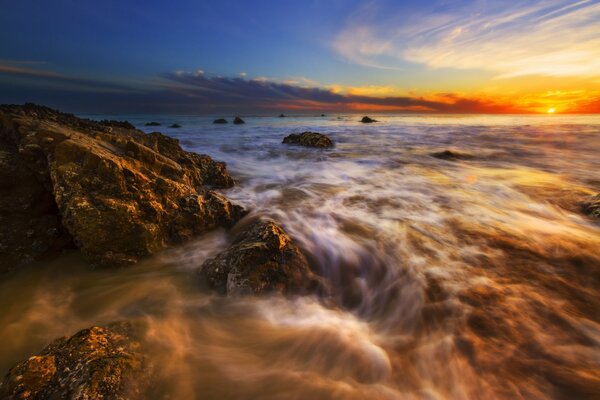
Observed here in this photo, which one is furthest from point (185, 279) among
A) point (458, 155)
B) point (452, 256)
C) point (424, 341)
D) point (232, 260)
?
point (458, 155)

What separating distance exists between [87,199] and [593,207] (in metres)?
8.57

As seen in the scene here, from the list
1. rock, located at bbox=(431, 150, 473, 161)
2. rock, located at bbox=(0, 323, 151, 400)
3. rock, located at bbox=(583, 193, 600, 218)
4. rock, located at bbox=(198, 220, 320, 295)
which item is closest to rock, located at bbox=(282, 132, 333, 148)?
rock, located at bbox=(431, 150, 473, 161)

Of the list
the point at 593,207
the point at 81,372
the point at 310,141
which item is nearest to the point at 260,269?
the point at 81,372

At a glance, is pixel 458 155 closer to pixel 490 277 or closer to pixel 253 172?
pixel 253 172

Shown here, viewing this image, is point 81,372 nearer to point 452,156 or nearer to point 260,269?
Result: point 260,269

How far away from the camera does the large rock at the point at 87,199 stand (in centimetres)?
336

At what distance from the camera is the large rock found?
3.36m

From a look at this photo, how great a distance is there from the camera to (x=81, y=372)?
6.04 ft

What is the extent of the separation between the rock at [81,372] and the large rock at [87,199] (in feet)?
5.00

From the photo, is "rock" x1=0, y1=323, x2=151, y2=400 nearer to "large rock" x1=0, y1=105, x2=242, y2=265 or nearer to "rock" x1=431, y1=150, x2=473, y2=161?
"large rock" x1=0, y1=105, x2=242, y2=265

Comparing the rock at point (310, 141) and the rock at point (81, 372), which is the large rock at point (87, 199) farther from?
the rock at point (310, 141)

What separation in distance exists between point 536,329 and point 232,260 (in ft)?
10.6

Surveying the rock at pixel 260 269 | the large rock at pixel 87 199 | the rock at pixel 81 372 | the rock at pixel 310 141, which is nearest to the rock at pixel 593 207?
the rock at pixel 260 269

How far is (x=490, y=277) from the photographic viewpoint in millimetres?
3574
